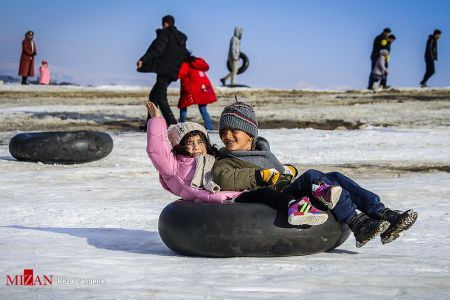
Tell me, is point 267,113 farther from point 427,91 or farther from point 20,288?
point 20,288

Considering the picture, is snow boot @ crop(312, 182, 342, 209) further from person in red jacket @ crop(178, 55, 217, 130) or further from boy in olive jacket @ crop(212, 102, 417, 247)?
person in red jacket @ crop(178, 55, 217, 130)

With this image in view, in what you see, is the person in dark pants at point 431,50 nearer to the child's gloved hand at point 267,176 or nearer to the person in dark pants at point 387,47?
the person in dark pants at point 387,47

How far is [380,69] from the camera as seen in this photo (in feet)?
89.5

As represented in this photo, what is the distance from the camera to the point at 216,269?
4.59m

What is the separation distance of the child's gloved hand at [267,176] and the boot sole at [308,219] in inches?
13.9

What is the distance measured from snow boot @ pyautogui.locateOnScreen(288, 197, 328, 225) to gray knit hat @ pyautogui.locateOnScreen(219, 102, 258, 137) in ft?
2.58

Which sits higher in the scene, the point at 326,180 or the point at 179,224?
the point at 326,180

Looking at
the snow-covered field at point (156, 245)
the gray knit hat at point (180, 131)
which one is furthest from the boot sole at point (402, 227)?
the gray knit hat at point (180, 131)

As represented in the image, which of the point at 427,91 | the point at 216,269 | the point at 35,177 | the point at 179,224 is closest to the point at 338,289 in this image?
the point at 216,269

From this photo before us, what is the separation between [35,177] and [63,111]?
951cm

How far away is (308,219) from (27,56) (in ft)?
81.5

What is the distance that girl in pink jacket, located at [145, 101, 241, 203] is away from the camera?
5328 millimetres

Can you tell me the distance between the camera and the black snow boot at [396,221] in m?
4.98

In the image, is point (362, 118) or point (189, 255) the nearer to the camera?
point (189, 255)
